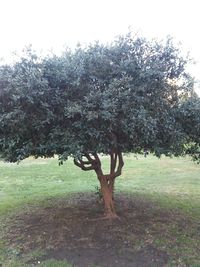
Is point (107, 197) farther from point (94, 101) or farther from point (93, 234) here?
point (94, 101)

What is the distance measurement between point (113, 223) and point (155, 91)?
265 centimetres

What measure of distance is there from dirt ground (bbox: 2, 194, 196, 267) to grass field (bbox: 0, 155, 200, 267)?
0.06 meters

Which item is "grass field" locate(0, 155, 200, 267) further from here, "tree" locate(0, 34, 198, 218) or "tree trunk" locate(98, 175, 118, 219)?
"tree" locate(0, 34, 198, 218)

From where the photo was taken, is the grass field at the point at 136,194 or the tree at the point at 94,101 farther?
the grass field at the point at 136,194

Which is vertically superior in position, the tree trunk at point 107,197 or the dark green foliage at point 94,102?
the dark green foliage at point 94,102

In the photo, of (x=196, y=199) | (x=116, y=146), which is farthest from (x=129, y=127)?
(x=196, y=199)

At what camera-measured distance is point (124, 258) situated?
215 inches

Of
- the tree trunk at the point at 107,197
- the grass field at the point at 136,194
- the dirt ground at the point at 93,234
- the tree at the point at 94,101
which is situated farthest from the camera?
the tree trunk at the point at 107,197

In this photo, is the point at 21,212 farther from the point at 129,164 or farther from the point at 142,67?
the point at 129,164

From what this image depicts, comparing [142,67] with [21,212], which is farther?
[21,212]

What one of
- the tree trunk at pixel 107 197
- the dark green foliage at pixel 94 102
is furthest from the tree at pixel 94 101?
the tree trunk at pixel 107 197

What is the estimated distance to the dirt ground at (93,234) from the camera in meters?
5.47

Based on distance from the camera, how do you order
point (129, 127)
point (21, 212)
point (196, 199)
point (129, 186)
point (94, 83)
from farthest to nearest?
point (129, 186)
point (196, 199)
point (21, 212)
point (94, 83)
point (129, 127)

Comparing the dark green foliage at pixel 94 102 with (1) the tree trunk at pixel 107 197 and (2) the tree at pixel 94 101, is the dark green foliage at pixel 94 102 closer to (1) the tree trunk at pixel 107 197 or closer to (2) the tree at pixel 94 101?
(2) the tree at pixel 94 101
